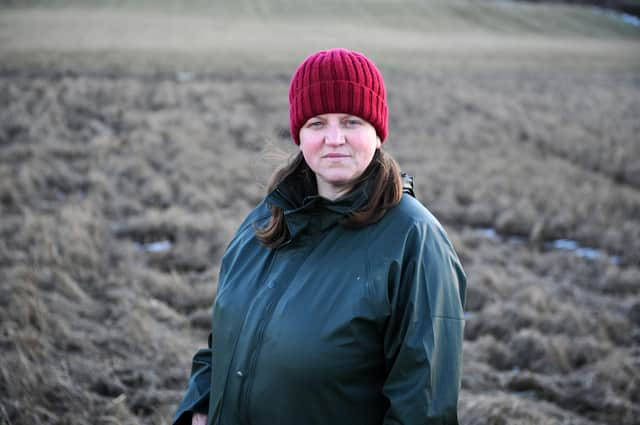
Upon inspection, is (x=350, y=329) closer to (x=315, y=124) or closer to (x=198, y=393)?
(x=315, y=124)

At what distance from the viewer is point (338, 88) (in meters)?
1.90

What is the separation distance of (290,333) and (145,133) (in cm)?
941

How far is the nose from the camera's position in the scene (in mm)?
1889

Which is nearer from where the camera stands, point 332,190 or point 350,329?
point 350,329

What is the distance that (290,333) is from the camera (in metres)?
1.73

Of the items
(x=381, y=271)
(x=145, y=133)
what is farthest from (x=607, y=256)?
(x=145, y=133)

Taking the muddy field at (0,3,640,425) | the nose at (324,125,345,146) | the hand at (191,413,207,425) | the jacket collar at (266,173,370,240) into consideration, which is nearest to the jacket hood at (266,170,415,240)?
the jacket collar at (266,173,370,240)

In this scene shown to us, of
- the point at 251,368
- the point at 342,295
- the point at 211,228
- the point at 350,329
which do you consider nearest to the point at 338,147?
the point at 342,295

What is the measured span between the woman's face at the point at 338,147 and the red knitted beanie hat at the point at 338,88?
0.04 m

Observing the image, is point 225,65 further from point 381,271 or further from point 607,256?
point 381,271

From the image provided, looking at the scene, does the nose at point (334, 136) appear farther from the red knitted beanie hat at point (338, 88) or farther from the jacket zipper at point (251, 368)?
the jacket zipper at point (251, 368)

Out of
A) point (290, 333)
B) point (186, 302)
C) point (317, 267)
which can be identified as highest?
point (317, 267)

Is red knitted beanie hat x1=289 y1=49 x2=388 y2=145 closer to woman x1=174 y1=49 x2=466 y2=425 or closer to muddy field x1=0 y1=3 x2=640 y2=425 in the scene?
woman x1=174 y1=49 x2=466 y2=425

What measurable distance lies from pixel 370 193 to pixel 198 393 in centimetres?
113
